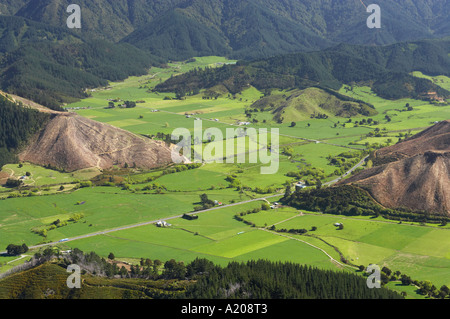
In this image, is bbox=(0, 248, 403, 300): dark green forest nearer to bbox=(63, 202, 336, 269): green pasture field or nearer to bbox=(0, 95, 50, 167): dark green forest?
bbox=(63, 202, 336, 269): green pasture field

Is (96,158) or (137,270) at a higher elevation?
(96,158)

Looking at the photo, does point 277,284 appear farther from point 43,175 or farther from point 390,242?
point 43,175

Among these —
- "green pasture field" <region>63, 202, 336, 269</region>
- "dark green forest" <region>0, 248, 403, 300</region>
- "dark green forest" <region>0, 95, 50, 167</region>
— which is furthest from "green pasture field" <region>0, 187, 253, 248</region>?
"dark green forest" <region>0, 95, 50, 167</region>

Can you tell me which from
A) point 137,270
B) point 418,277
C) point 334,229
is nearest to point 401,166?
point 334,229

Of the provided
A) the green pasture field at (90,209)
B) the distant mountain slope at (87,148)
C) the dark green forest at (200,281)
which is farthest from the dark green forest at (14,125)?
the dark green forest at (200,281)

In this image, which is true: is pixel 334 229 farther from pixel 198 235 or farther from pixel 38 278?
pixel 38 278

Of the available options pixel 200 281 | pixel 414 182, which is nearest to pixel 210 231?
pixel 200 281

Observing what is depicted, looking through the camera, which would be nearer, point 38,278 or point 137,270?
point 38,278
